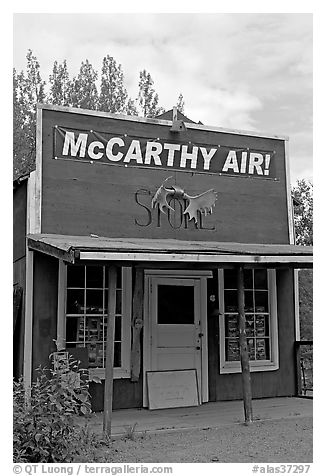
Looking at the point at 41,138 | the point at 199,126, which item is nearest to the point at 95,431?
the point at 41,138

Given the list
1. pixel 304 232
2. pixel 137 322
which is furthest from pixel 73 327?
pixel 304 232

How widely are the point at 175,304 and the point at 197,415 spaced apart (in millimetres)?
2002

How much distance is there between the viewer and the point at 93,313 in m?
10.0

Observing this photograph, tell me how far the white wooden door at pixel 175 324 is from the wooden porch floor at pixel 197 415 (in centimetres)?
76

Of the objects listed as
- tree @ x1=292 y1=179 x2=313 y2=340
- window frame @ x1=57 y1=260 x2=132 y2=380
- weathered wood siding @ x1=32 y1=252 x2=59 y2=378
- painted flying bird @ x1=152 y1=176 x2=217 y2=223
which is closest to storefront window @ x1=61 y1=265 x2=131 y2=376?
window frame @ x1=57 y1=260 x2=132 y2=380

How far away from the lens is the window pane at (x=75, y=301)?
9914 millimetres

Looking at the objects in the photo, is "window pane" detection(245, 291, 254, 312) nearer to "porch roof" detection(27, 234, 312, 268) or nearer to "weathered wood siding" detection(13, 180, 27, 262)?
"porch roof" detection(27, 234, 312, 268)

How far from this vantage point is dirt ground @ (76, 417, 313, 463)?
22.5 feet

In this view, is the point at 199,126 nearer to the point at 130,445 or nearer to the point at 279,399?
the point at 279,399

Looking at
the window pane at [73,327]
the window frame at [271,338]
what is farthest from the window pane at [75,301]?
the window frame at [271,338]

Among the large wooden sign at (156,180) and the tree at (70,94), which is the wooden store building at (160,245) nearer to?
the large wooden sign at (156,180)

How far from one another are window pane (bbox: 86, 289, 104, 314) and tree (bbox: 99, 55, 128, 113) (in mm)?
14937

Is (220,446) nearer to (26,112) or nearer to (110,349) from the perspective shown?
(110,349)
